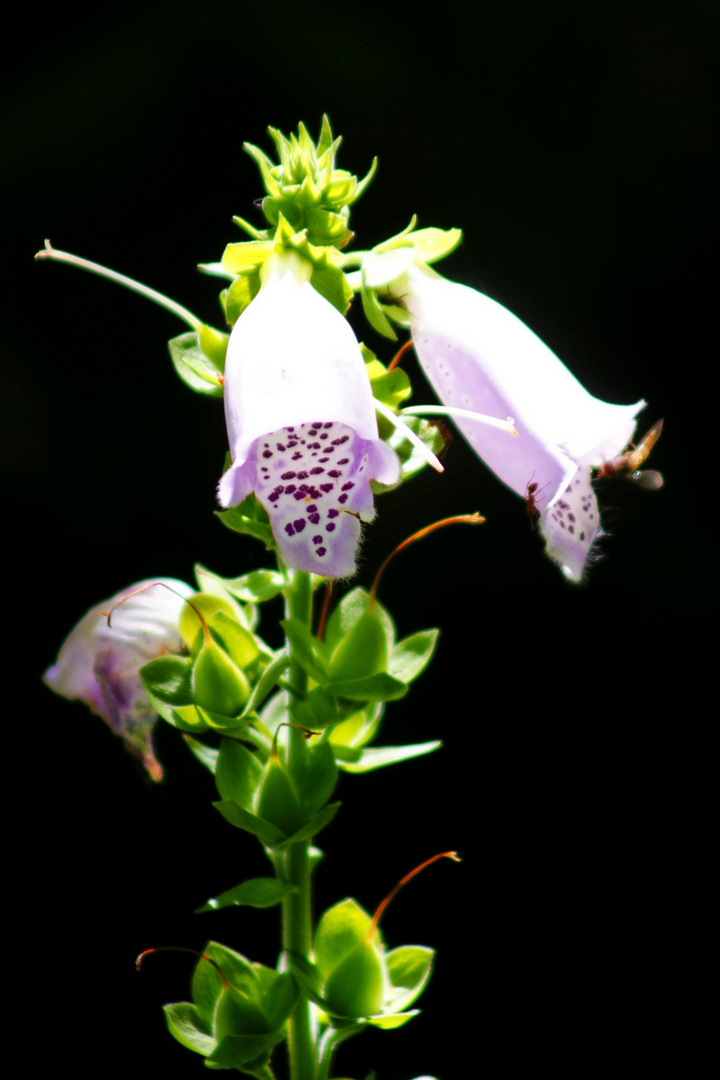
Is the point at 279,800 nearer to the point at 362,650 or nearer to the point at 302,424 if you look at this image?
the point at 362,650

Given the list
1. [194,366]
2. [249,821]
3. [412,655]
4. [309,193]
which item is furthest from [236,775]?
[309,193]

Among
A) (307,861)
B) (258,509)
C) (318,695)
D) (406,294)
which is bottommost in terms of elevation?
(307,861)

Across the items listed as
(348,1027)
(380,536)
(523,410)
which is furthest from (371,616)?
(380,536)

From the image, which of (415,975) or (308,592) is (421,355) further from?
(415,975)

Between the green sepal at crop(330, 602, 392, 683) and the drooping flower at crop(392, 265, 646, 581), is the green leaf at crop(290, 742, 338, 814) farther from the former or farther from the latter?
the drooping flower at crop(392, 265, 646, 581)

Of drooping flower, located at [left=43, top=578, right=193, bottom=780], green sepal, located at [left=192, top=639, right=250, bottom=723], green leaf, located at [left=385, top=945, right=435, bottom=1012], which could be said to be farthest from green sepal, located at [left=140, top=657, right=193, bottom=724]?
green leaf, located at [left=385, top=945, right=435, bottom=1012]

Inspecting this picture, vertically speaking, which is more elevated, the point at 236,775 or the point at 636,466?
the point at 636,466
